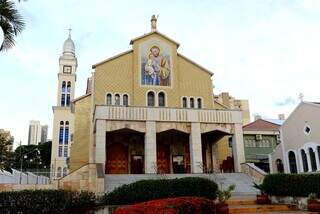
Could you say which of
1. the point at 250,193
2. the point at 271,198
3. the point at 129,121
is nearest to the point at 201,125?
the point at 129,121

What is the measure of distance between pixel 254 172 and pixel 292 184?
8226 millimetres

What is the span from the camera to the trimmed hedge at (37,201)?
1367 centimetres

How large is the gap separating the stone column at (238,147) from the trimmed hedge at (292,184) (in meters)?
9.10

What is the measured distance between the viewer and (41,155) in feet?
254

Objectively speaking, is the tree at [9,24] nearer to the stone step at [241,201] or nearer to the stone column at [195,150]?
the stone step at [241,201]

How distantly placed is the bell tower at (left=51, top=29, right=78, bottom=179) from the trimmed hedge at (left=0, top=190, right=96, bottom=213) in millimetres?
51256

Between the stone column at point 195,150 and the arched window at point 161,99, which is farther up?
the arched window at point 161,99

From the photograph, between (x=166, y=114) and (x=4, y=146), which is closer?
(x=4, y=146)

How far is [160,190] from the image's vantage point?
1436 centimetres

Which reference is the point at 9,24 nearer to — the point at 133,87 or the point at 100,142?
the point at 100,142

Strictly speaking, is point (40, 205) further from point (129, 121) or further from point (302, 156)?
point (302, 156)

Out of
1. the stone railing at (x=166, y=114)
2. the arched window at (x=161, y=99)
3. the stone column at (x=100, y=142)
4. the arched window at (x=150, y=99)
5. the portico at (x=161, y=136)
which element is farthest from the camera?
the arched window at (x=161, y=99)

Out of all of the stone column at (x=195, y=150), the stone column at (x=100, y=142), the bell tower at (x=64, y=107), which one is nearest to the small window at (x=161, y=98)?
the stone column at (x=195, y=150)

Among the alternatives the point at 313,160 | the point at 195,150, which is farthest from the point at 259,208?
the point at 313,160
